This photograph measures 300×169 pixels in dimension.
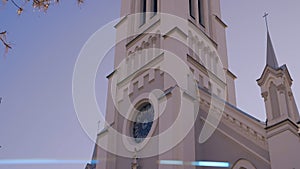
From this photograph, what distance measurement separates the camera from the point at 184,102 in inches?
517

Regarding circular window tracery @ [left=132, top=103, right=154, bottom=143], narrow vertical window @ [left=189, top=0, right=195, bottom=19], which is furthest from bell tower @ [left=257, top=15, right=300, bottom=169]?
narrow vertical window @ [left=189, top=0, right=195, bottom=19]

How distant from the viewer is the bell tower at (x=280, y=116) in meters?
10.0

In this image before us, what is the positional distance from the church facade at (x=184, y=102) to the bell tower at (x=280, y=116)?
3 centimetres

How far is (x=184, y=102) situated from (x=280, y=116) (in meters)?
3.31

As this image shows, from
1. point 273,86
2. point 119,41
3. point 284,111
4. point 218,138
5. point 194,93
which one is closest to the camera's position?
point 284,111

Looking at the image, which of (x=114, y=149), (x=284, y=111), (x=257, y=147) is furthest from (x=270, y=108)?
(x=114, y=149)

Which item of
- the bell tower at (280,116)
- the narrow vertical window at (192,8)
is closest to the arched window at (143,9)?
the narrow vertical window at (192,8)

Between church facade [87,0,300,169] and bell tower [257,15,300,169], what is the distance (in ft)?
0.08

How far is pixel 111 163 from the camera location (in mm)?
14844

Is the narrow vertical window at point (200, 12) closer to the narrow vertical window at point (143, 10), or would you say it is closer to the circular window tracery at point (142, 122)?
the narrow vertical window at point (143, 10)

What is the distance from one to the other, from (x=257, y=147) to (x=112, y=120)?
6182mm

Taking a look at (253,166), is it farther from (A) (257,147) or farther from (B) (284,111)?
(B) (284,111)

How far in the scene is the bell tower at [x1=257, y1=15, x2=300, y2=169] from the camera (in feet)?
32.9

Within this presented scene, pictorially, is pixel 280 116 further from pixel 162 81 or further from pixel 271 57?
pixel 162 81
